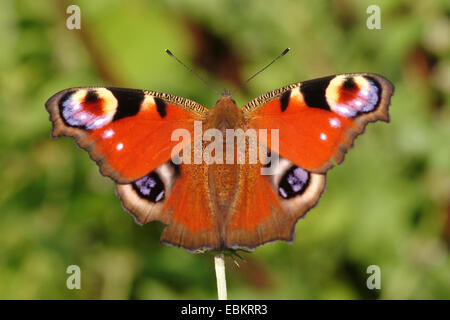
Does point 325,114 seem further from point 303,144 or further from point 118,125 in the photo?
point 118,125

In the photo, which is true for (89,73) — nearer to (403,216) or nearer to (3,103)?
(3,103)

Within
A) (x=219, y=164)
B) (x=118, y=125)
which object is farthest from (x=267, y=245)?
(x=118, y=125)

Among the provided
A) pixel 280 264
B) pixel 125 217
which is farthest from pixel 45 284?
pixel 280 264

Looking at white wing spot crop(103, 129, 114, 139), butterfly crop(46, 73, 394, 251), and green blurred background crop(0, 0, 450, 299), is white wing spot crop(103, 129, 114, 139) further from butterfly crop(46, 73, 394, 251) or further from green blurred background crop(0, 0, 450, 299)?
green blurred background crop(0, 0, 450, 299)

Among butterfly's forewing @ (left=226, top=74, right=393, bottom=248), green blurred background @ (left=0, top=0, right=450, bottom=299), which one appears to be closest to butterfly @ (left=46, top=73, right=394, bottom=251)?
butterfly's forewing @ (left=226, top=74, right=393, bottom=248)

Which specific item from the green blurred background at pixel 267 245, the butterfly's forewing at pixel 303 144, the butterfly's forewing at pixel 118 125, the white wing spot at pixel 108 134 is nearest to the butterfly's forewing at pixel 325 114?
the butterfly's forewing at pixel 303 144

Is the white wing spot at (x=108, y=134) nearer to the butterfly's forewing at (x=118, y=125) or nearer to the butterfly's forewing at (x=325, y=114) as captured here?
the butterfly's forewing at (x=118, y=125)
